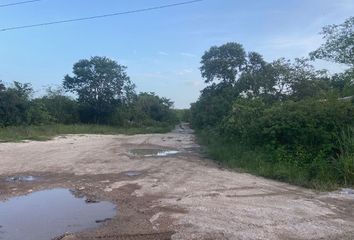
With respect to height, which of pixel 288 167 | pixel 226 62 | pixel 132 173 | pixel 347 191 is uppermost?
pixel 226 62

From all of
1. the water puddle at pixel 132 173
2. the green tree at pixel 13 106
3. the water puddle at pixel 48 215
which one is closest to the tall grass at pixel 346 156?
the water puddle at pixel 132 173

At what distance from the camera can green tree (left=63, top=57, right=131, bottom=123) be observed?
50062 mm

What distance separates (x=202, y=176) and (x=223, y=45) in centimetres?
2678

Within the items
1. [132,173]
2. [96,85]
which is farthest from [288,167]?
[96,85]

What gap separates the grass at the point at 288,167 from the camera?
11.7m

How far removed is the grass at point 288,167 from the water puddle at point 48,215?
579cm

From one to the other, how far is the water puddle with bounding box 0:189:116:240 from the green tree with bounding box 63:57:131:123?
134ft

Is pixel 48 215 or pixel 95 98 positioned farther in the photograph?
pixel 95 98

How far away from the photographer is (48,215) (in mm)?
8289

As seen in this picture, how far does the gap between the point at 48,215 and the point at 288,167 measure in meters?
7.86

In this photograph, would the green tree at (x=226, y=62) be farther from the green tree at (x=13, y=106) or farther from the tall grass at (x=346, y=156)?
the tall grass at (x=346, y=156)

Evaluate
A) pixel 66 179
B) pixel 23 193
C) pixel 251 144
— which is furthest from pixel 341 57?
pixel 23 193

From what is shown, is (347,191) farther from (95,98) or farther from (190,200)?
(95,98)

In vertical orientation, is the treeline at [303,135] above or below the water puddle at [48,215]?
above
